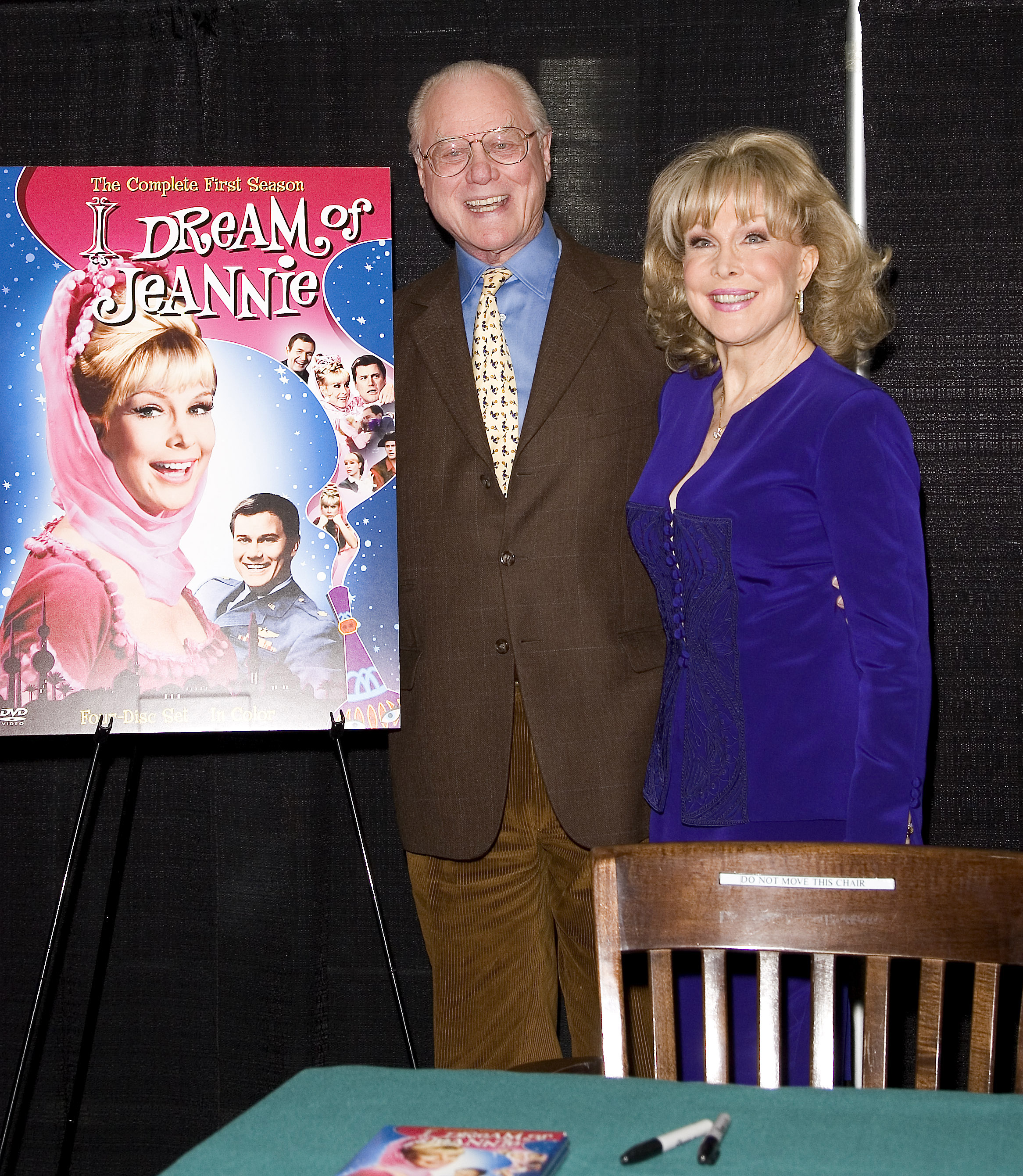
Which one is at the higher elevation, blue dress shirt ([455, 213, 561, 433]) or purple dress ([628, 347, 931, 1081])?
blue dress shirt ([455, 213, 561, 433])

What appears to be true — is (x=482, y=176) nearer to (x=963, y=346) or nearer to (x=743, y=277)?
(x=743, y=277)

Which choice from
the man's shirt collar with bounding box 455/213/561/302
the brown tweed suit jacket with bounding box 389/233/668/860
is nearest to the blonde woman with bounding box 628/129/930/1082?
the brown tweed suit jacket with bounding box 389/233/668/860

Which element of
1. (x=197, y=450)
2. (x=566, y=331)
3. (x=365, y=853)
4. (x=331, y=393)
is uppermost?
(x=566, y=331)

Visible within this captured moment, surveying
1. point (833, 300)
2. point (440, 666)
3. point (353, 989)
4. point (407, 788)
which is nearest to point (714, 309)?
point (833, 300)

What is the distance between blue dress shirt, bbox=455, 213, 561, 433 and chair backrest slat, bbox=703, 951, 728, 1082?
1.24 metres

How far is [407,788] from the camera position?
2262 millimetres

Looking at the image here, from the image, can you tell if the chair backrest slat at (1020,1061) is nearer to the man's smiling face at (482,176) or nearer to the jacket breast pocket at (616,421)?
the jacket breast pocket at (616,421)

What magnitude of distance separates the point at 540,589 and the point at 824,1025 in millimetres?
1059

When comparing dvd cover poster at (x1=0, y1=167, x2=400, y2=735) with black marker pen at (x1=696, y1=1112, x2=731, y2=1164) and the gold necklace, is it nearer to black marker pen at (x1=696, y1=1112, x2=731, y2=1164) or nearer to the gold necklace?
the gold necklace

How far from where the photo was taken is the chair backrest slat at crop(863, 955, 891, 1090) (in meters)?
1.21

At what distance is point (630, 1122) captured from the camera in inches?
35.4

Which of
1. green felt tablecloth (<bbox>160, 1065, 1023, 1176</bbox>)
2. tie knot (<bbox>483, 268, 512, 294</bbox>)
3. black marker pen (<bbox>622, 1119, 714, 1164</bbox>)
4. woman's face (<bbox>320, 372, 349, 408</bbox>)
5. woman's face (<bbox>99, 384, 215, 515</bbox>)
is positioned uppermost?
tie knot (<bbox>483, 268, 512, 294</bbox>)

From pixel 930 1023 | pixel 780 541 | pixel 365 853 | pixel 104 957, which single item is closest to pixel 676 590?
pixel 780 541

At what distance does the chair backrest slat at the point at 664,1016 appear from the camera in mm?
1274
